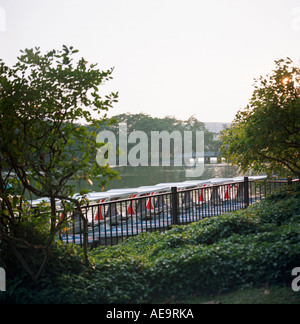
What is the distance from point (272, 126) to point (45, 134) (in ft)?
15.4

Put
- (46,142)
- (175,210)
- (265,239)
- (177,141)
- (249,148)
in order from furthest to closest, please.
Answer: (177,141) < (175,210) < (249,148) < (265,239) < (46,142)

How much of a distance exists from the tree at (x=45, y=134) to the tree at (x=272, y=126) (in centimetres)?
400

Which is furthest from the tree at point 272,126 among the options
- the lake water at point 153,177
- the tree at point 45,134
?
the lake water at point 153,177

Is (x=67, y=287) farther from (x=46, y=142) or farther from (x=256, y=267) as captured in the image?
(x=256, y=267)

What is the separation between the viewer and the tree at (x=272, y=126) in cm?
767

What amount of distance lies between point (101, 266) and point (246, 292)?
1.79 meters

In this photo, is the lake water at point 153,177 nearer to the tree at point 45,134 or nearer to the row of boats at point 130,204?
the row of boats at point 130,204

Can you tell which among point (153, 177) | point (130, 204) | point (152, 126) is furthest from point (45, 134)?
point (152, 126)

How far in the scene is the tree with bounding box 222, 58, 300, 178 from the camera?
7668 mm

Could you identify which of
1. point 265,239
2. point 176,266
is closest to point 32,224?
point 176,266

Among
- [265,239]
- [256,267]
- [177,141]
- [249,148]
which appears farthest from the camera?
[177,141]

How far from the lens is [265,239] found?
5.55m

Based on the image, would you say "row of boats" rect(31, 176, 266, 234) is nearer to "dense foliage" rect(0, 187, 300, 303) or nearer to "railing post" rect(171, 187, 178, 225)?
"railing post" rect(171, 187, 178, 225)

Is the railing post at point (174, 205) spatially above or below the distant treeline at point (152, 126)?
below
